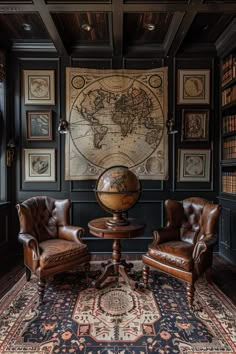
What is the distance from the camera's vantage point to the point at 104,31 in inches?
138

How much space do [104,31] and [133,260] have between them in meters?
3.78

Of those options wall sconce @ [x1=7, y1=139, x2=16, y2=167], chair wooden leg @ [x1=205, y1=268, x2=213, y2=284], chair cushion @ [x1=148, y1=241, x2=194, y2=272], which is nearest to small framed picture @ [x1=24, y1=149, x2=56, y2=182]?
wall sconce @ [x1=7, y1=139, x2=16, y2=167]

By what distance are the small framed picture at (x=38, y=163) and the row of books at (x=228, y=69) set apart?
10.6ft

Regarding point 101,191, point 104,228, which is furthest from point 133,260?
point 101,191

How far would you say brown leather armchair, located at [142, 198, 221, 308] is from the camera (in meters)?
2.56

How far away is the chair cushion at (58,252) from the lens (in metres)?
2.65

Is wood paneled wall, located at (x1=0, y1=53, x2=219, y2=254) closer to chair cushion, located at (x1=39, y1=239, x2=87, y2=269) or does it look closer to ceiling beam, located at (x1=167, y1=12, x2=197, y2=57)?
ceiling beam, located at (x1=167, y1=12, x2=197, y2=57)

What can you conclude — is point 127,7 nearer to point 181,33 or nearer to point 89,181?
point 181,33

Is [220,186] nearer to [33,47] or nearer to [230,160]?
[230,160]

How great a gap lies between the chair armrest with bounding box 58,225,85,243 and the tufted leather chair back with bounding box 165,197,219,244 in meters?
1.30

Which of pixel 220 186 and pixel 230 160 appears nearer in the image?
pixel 230 160

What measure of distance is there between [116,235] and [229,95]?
119 inches

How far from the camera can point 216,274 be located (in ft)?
10.9

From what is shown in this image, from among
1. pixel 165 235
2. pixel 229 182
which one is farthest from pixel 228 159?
pixel 165 235
